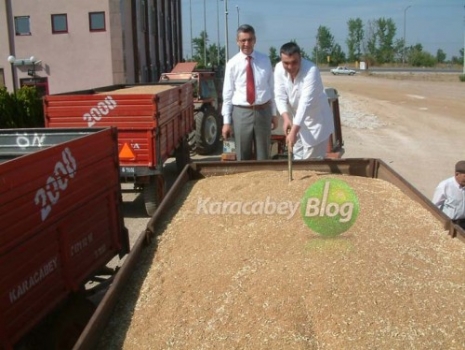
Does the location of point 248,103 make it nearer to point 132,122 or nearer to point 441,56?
point 132,122

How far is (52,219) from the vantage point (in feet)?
12.3

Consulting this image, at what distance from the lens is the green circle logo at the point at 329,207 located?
3098 mm

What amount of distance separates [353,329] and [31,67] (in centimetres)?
2712

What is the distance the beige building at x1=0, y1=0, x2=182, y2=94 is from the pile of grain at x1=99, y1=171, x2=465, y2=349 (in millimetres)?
23982

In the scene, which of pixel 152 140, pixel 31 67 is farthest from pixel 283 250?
pixel 31 67

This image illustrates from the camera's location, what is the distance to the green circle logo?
3.10 metres

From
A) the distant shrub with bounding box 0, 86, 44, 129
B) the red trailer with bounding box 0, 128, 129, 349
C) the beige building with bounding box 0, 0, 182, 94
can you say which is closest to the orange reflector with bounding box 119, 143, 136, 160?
the red trailer with bounding box 0, 128, 129, 349

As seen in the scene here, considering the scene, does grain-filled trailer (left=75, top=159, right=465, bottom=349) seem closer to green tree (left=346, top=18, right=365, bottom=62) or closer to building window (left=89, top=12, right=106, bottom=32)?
building window (left=89, top=12, right=106, bottom=32)

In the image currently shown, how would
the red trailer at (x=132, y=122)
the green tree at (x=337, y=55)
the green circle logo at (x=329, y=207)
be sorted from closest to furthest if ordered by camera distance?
the green circle logo at (x=329, y=207) < the red trailer at (x=132, y=122) < the green tree at (x=337, y=55)

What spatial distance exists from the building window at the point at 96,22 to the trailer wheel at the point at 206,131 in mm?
14209

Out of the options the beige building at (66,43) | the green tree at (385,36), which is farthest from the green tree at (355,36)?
the beige building at (66,43)

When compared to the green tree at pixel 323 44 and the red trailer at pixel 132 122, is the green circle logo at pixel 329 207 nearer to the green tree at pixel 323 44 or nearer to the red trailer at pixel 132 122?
the red trailer at pixel 132 122

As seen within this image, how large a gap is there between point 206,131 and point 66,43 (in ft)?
52.1

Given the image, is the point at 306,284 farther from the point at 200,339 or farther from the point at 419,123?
the point at 419,123
